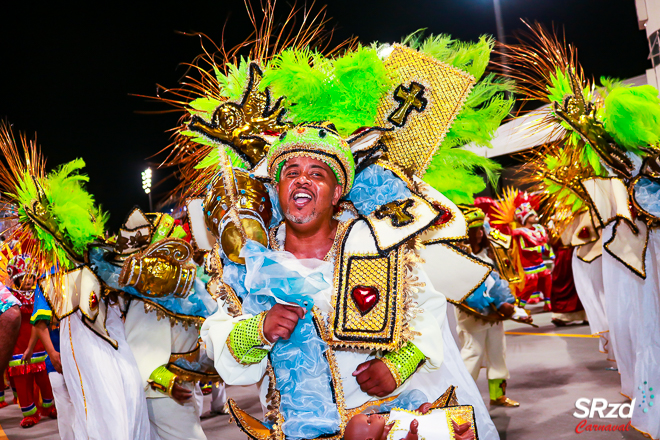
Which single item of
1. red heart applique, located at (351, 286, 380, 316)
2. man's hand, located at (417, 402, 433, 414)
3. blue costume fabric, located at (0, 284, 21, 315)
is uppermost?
blue costume fabric, located at (0, 284, 21, 315)

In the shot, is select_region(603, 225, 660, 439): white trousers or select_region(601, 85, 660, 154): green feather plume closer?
select_region(601, 85, 660, 154): green feather plume

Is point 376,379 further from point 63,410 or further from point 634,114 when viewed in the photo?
point 63,410

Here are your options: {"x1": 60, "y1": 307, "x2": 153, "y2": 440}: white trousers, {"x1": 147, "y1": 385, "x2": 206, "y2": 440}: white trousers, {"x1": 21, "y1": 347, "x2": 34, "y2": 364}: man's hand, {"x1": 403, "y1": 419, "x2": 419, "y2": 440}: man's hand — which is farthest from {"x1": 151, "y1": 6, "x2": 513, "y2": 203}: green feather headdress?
{"x1": 21, "y1": 347, "x2": 34, "y2": 364}: man's hand

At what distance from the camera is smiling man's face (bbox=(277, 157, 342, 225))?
2.04 metres

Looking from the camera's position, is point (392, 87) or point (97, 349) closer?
point (392, 87)

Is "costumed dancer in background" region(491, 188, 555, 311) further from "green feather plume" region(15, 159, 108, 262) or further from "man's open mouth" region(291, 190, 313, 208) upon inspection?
"man's open mouth" region(291, 190, 313, 208)

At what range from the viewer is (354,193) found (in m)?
2.26

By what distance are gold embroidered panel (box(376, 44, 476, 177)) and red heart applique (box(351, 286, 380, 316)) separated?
673 mm

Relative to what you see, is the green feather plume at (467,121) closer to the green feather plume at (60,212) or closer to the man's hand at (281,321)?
the man's hand at (281,321)

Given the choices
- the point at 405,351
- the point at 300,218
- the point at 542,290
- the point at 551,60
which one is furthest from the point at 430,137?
the point at 542,290

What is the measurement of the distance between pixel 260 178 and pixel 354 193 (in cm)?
38

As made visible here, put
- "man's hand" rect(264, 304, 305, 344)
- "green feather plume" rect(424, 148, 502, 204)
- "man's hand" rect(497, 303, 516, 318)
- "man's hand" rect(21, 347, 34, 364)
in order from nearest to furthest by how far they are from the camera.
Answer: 1. "man's hand" rect(264, 304, 305, 344)
2. "green feather plume" rect(424, 148, 502, 204)
3. "man's hand" rect(497, 303, 516, 318)
4. "man's hand" rect(21, 347, 34, 364)

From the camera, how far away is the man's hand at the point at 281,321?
1.74 meters

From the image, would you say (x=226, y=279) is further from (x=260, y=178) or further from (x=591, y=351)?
(x=591, y=351)
